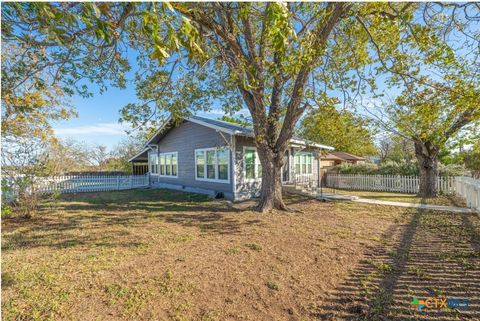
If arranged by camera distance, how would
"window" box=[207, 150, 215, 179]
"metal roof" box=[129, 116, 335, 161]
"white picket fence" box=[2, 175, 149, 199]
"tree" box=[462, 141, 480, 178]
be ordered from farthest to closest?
1. "tree" box=[462, 141, 480, 178]
2. "white picket fence" box=[2, 175, 149, 199]
3. "window" box=[207, 150, 215, 179]
4. "metal roof" box=[129, 116, 335, 161]

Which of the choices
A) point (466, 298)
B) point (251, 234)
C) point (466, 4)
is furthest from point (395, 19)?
point (251, 234)

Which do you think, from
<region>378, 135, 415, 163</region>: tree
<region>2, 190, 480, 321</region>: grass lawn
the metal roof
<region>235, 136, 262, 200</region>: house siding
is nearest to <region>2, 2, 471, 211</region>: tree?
the metal roof

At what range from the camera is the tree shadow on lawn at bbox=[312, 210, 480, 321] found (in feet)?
9.14

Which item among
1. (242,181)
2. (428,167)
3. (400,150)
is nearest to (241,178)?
(242,181)

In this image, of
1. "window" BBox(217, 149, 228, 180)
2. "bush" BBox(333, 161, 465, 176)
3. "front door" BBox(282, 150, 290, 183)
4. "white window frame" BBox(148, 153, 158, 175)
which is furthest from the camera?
"white window frame" BBox(148, 153, 158, 175)

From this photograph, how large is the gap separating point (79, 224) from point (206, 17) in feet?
24.2

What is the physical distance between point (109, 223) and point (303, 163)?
39.9ft

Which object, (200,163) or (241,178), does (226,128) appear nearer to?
(241,178)

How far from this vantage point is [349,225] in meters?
6.67

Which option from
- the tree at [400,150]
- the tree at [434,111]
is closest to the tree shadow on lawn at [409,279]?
the tree at [434,111]

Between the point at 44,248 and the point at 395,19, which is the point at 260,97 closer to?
the point at 395,19
